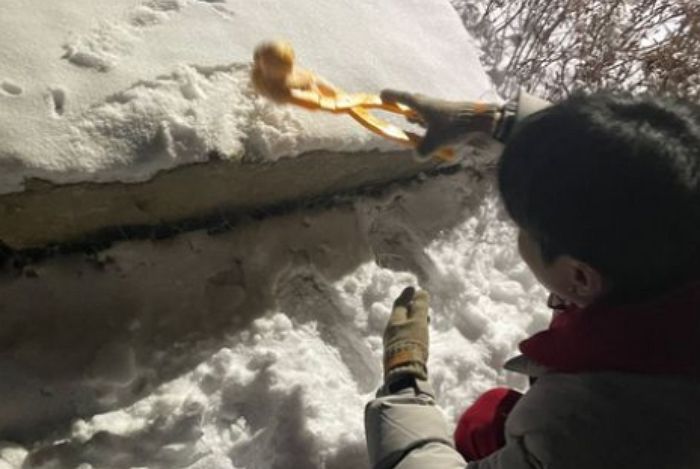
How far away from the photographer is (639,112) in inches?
38.0

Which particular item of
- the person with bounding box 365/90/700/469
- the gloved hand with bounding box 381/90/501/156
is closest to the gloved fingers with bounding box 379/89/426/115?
the gloved hand with bounding box 381/90/501/156

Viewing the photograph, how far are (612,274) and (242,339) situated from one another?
31.3 inches

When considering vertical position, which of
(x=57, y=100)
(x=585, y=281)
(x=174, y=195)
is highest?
(x=585, y=281)

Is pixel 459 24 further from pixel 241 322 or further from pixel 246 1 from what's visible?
pixel 241 322

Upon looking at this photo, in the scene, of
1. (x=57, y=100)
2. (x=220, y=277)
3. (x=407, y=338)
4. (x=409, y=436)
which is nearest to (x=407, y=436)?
(x=409, y=436)

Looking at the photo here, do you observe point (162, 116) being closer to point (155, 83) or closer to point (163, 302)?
point (155, 83)

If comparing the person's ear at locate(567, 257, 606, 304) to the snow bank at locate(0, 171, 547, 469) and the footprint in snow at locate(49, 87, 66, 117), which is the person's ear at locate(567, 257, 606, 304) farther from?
the footprint in snow at locate(49, 87, 66, 117)

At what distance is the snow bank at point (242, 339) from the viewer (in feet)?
4.60

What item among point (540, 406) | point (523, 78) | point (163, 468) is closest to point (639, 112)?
point (540, 406)

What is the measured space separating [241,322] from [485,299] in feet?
1.91

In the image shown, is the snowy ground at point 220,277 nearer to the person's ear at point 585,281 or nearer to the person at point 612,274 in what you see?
the person at point 612,274

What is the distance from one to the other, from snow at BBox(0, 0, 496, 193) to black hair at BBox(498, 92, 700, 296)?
60 cm

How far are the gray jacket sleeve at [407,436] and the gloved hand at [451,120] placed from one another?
1.47ft

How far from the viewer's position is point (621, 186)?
0.93 m
